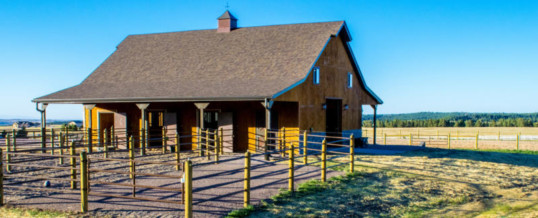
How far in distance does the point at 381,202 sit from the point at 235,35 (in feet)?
48.6

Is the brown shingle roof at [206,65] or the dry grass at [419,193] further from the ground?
the brown shingle roof at [206,65]

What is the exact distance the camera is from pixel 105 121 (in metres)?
22.7

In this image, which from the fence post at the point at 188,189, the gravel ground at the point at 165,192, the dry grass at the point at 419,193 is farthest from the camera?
the dry grass at the point at 419,193

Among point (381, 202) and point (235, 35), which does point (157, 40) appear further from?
point (381, 202)

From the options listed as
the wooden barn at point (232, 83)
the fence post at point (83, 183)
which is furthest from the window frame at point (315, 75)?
the fence post at point (83, 183)

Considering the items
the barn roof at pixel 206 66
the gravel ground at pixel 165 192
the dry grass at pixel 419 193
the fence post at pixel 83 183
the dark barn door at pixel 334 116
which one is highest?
the barn roof at pixel 206 66

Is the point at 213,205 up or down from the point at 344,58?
down

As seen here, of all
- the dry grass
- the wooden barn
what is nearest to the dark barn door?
the wooden barn

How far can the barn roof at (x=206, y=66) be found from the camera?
18172mm

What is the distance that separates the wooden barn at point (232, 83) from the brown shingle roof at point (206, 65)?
5 cm

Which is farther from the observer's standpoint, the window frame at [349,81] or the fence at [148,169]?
the window frame at [349,81]

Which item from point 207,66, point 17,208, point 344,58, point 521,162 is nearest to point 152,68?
point 207,66

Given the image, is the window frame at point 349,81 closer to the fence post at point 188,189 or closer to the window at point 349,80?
the window at point 349,80

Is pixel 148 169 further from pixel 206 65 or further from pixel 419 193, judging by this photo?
pixel 419 193
